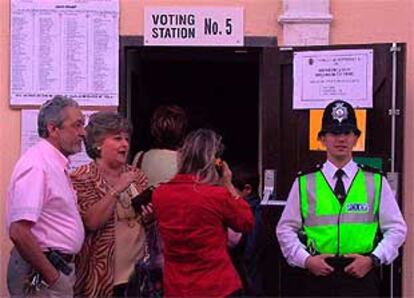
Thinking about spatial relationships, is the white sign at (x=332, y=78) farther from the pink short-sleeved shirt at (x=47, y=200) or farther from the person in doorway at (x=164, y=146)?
the pink short-sleeved shirt at (x=47, y=200)

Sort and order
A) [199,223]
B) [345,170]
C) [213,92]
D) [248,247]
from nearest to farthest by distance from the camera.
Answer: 1. [199,223]
2. [345,170]
3. [248,247]
4. [213,92]

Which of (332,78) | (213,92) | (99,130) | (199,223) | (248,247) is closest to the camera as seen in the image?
(199,223)

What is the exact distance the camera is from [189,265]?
5.05m

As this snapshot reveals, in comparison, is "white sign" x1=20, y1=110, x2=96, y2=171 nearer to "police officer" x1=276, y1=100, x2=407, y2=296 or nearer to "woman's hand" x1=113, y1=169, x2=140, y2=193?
"woman's hand" x1=113, y1=169, x2=140, y2=193

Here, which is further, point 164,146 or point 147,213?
point 164,146

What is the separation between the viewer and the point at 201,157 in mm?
5141

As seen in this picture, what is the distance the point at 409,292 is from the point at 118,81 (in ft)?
8.17

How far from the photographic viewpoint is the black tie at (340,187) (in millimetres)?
5145

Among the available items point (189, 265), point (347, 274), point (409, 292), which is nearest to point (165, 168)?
point (189, 265)

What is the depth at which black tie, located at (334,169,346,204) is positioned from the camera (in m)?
5.14

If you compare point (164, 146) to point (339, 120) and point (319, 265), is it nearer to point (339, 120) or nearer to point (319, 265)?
point (339, 120)

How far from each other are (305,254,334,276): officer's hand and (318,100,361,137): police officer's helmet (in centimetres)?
68

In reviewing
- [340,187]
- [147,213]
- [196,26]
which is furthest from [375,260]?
[196,26]

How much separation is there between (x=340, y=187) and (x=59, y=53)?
2521 millimetres
